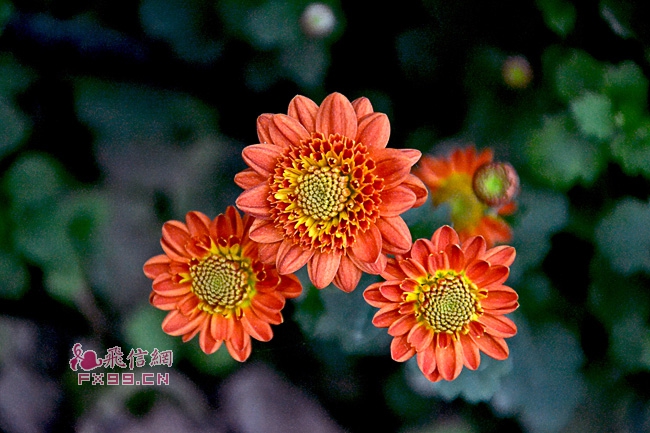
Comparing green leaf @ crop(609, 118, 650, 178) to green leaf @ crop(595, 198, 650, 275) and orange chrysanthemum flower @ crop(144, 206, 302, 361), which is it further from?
orange chrysanthemum flower @ crop(144, 206, 302, 361)

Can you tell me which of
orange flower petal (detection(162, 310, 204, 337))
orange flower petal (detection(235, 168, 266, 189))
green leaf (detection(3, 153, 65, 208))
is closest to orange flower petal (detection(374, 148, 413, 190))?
orange flower petal (detection(235, 168, 266, 189))

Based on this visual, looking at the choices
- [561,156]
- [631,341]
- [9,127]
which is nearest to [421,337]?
[561,156]

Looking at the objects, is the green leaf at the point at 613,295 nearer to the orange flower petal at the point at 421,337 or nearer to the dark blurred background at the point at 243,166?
the dark blurred background at the point at 243,166

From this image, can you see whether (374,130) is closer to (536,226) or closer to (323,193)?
(323,193)

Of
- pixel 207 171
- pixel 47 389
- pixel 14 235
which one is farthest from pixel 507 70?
pixel 47 389

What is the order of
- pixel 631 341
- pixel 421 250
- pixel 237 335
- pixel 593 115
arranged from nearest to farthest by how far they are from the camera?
pixel 421 250, pixel 237 335, pixel 593 115, pixel 631 341

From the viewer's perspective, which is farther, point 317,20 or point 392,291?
point 317,20

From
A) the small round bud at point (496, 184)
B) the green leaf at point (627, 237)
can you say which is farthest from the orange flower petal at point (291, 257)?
the green leaf at point (627, 237)
